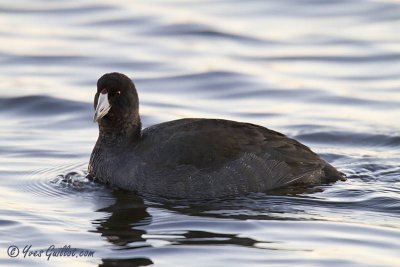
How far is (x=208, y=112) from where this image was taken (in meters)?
16.8

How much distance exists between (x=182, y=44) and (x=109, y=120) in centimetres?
766

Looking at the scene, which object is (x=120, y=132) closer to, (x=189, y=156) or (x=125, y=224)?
(x=189, y=156)

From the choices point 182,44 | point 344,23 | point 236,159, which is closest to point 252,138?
point 236,159

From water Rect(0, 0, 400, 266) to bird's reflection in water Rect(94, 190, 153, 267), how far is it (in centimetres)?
2

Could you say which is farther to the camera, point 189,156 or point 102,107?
point 102,107

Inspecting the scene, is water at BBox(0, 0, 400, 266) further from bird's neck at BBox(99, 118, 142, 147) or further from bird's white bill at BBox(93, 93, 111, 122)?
bird's white bill at BBox(93, 93, 111, 122)

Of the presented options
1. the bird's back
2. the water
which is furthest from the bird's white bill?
the water

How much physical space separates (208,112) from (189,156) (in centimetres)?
421

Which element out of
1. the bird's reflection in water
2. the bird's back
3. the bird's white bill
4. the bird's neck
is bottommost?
the bird's reflection in water

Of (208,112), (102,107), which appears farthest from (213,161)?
(208,112)

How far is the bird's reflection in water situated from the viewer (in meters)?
10.3

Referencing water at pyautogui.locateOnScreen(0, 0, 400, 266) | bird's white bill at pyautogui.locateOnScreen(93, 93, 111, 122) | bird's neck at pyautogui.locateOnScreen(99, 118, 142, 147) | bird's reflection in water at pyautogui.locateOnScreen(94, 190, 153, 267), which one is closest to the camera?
bird's reflection in water at pyautogui.locateOnScreen(94, 190, 153, 267)

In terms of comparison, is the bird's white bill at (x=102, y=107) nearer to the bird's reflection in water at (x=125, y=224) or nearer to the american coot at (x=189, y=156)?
the american coot at (x=189, y=156)

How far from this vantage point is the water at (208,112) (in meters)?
10.9
